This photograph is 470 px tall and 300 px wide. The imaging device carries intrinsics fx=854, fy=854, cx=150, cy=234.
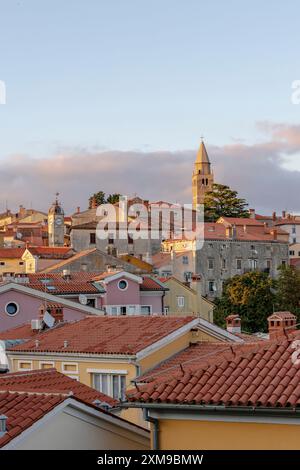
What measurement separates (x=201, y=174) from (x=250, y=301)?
79715mm

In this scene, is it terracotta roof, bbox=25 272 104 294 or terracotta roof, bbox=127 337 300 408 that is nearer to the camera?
terracotta roof, bbox=127 337 300 408

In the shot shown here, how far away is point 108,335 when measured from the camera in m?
22.5

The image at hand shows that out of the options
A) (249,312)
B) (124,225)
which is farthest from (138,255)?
(249,312)

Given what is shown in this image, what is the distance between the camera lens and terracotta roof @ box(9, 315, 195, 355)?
21047 mm

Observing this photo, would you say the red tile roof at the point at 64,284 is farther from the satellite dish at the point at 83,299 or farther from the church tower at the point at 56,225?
the church tower at the point at 56,225

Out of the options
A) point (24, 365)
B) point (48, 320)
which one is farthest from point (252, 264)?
point (24, 365)

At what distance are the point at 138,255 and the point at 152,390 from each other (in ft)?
260

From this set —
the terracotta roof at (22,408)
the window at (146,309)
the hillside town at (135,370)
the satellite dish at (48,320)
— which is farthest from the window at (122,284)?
the terracotta roof at (22,408)

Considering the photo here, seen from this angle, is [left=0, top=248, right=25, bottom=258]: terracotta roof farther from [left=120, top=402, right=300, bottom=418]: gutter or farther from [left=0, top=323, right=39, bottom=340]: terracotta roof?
[left=120, top=402, right=300, bottom=418]: gutter

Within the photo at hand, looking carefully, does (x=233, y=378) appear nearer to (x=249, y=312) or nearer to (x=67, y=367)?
(x=67, y=367)

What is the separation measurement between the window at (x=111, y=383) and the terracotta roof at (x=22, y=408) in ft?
30.2

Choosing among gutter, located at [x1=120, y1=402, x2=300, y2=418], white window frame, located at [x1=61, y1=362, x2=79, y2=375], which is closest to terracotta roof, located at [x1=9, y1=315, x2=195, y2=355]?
white window frame, located at [x1=61, y1=362, x2=79, y2=375]

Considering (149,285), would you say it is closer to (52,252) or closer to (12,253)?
(52,252)

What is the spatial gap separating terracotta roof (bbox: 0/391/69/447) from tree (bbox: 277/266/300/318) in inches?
2353
